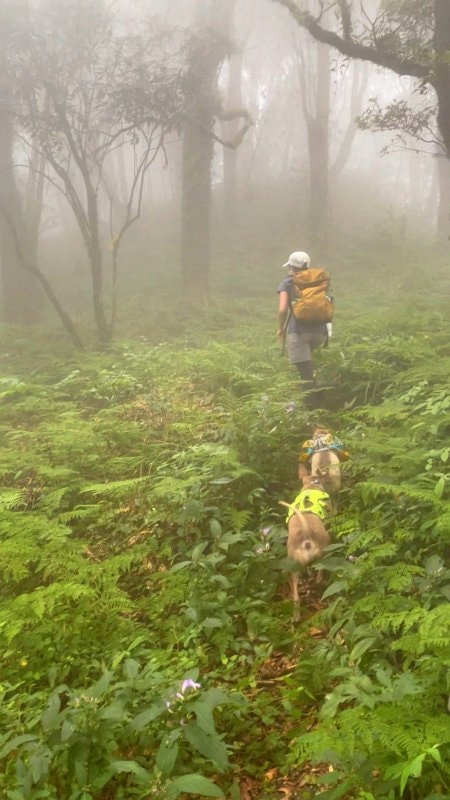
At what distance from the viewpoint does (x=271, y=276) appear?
16.8m

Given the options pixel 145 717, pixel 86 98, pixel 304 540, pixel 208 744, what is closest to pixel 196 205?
pixel 86 98

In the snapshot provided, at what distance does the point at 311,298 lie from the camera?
263 inches

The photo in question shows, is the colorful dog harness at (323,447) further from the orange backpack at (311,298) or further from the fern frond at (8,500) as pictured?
the fern frond at (8,500)

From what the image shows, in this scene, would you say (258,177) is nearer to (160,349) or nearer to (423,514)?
(160,349)

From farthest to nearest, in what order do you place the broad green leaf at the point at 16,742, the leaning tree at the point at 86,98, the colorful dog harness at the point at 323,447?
the leaning tree at the point at 86,98, the colorful dog harness at the point at 323,447, the broad green leaf at the point at 16,742

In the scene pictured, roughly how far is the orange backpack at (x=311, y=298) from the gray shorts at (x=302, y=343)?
0.22 metres

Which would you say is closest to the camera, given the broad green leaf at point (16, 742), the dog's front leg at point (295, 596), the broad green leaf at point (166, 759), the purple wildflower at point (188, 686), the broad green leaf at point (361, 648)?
the broad green leaf at point (166, 759)

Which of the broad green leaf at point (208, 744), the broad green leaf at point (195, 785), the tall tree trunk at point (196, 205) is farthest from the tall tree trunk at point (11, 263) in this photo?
the broad green leaf at point (195, 785)

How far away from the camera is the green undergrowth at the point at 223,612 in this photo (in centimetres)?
246

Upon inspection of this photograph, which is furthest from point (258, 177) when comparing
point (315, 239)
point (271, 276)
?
point (271, 276)

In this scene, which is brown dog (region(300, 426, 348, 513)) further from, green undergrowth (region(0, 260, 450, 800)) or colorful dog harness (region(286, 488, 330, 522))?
colorful dog harness (region(286, 488, 330, 522))

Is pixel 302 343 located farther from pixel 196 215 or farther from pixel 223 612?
pixel 196 215

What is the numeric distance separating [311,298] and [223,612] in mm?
4137

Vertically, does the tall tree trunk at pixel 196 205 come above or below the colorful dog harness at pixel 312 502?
above
